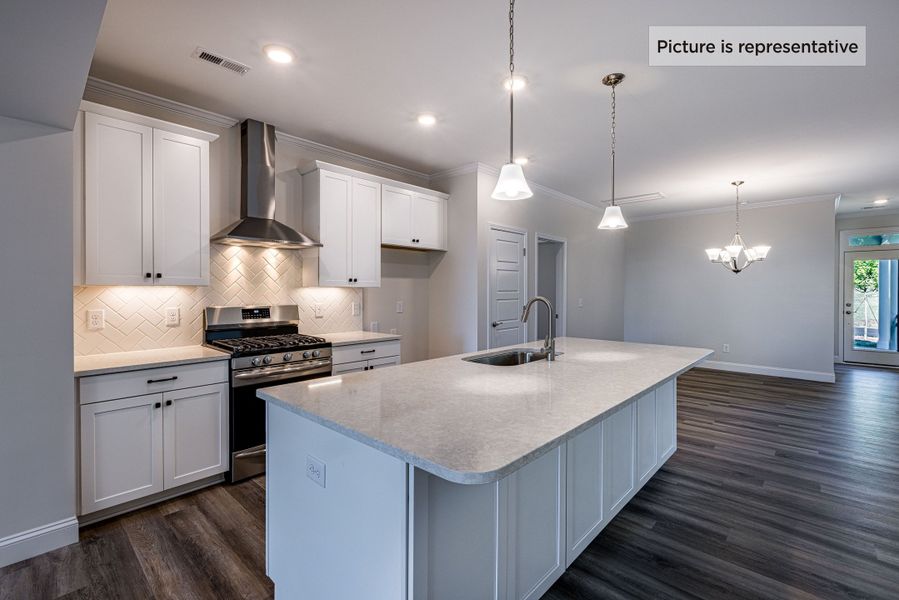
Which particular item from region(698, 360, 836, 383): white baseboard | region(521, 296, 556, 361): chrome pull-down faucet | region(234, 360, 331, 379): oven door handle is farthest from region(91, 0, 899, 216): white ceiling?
region(698, 360, 836, 383): white baseboard

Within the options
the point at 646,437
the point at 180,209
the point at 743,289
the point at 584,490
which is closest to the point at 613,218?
the point at 646,437

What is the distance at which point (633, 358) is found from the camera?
8.47 feet

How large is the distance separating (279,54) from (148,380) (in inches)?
79.4

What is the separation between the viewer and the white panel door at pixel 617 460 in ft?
7.16

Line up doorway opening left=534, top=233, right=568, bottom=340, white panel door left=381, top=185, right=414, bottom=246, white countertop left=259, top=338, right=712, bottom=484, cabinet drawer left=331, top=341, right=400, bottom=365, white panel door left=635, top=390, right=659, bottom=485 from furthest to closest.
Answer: doorway opening left=534, top=233, right=568, bottom=340, white panel door left=381, top=185, right=414, bottom=246, cabinet drawer left=331, top=341, right=400, bottom=365, white panel door left=635, top=390, right=659, bottom=485, white countertop left=259, top=338, right=712, bottom=484

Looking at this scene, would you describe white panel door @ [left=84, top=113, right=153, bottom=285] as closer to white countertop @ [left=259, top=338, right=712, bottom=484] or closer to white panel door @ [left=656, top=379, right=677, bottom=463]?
white countertop @ [left=259, top=338, right=712, bottom=484]

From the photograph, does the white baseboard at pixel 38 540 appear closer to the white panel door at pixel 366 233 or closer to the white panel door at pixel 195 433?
the white panel door at pixel 195 433

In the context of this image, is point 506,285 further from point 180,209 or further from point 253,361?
point 180,209

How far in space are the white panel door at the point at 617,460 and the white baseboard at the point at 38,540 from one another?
2.78m

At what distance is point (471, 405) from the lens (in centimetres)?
152

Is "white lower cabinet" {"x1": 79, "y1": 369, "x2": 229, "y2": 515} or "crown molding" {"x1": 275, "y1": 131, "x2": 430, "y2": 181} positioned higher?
"crown molding" {"x1": 275, "y1": 131, "x2": 430, "y2": 181}

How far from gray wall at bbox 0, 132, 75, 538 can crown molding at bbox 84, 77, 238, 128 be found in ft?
2.27

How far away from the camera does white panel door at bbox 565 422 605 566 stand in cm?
189

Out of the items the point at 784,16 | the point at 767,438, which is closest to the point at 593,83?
the point at 784,16
